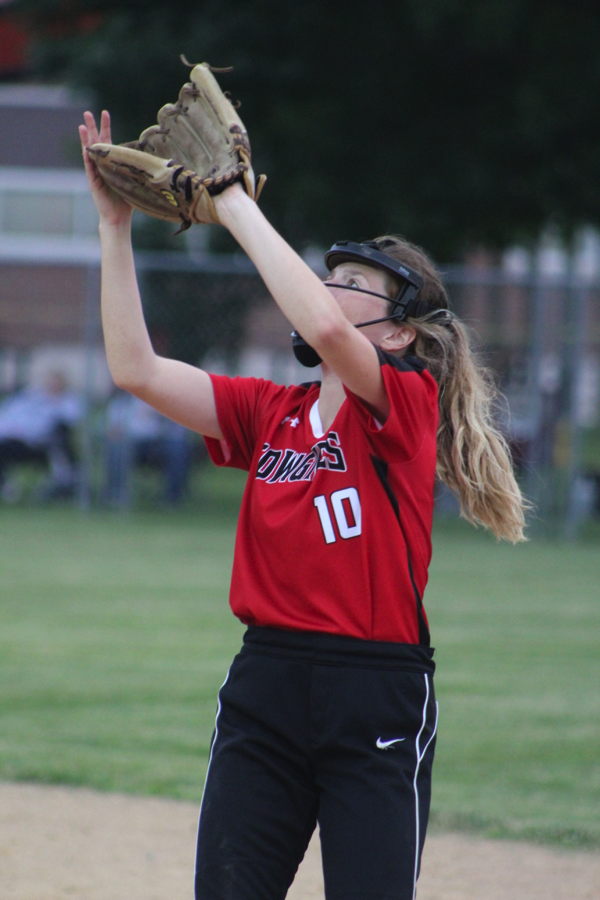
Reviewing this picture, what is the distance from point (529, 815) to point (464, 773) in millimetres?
570

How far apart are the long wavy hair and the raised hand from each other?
606mm

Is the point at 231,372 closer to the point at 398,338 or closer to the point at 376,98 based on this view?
the point at 376,98

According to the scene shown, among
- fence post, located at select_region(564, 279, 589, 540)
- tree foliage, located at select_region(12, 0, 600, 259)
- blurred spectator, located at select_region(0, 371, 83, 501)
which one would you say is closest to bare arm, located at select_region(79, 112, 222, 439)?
fence post, located at select_region(564, 279, 589, 540)

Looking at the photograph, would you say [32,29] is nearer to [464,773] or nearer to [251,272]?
[251,272]

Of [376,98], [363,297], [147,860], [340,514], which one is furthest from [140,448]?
[340,514]

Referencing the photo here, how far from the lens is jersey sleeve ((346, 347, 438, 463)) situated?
89.5 inches

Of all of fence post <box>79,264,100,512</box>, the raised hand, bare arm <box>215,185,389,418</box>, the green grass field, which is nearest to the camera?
bare arm <box>215,185,389,418</box>

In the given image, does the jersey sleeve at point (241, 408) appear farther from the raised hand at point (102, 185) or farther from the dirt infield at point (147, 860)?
the dirt infield at point (147, 860)

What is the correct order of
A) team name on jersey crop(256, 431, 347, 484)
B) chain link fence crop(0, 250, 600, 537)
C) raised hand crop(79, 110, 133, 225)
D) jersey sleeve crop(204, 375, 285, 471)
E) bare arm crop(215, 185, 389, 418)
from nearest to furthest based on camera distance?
1. bare arm crop(215, 185, 389, 418)
2. team name on jersey crop(256, 431, 347, 484)
3. raised hand crop(79, 110, 133, 225)
4. jersey sleeve crop(204, 375, 285, 471)
5. chain link fence crop(0, 250, 600, 537)

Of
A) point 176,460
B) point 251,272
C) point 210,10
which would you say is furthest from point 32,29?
point 176,460

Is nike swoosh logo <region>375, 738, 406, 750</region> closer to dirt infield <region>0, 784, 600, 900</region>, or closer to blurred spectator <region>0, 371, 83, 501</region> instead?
dirt infield <region>0, 784, 600, 900</region>

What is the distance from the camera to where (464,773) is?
511 centimetres

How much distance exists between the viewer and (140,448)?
14.9m

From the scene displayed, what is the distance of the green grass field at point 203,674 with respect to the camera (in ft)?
16.0
